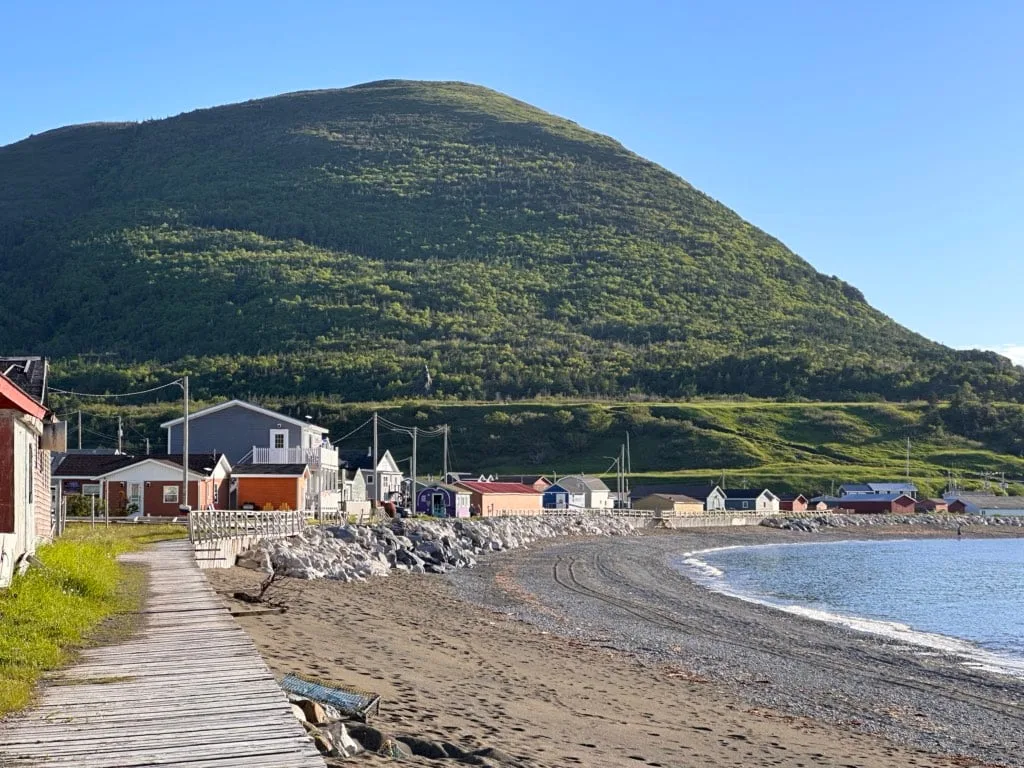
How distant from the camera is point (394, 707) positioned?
13242mm

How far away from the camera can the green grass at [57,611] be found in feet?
39.9

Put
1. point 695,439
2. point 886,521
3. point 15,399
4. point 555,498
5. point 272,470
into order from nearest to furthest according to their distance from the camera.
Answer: point 15,399, point 272,470, point 555,498, point 886,521, point 695,439

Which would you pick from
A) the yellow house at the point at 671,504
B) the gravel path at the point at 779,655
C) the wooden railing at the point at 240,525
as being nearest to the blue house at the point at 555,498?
the yellow house at the point at 671,504

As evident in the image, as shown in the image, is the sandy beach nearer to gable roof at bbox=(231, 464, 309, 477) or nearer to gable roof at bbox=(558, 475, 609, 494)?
gable roof at bbox=(231, 464, 309, 477)

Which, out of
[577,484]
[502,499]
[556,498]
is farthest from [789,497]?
[502,499]

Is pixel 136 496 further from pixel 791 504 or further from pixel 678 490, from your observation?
pixel 791 504

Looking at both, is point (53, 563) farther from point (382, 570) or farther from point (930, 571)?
point (930, 571)

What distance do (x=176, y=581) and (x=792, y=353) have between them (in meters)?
151

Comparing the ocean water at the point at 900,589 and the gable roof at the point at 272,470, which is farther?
the gable roof at the point at 272,470

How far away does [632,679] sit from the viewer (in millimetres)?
19875

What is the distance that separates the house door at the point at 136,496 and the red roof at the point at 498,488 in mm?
35446

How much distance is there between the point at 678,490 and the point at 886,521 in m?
21.0

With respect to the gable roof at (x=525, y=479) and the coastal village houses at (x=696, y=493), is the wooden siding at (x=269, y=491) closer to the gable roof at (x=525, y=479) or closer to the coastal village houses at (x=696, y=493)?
the gable roof at (x=525, y=479)

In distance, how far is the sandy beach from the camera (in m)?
14.0
